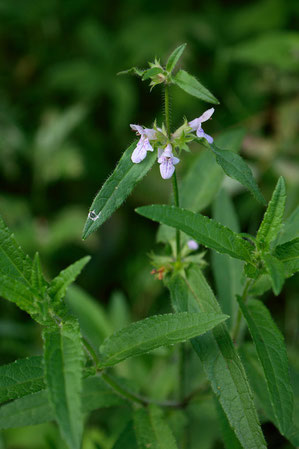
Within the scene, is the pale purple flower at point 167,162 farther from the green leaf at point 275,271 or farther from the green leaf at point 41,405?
the green leaf at point 41,405

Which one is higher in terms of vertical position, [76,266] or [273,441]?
[76,266]

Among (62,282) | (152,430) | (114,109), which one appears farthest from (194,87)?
(114,109)

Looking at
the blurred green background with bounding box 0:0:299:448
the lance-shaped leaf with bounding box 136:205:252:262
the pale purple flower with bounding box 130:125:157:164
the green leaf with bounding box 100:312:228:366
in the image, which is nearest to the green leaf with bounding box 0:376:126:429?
the green leaf with bounding box 100:312:228:366

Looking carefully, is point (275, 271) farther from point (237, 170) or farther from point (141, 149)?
point (141, 149)

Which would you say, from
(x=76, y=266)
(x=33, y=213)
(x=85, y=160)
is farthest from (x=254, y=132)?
(x=76, y=266)

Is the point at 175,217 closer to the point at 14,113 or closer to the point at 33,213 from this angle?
the point at 33,213

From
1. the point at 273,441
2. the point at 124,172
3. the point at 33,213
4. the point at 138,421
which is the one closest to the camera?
the point at 124,172

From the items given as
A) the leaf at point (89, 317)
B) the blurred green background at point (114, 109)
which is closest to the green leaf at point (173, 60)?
the leaf at point (89, 317)

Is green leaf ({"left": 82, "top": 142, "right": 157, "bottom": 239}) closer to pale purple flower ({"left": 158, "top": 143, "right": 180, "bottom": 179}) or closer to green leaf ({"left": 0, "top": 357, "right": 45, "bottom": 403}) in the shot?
pale purple flower ({"left": 158, "top": 143, "right": 180, "bottom": 179})
